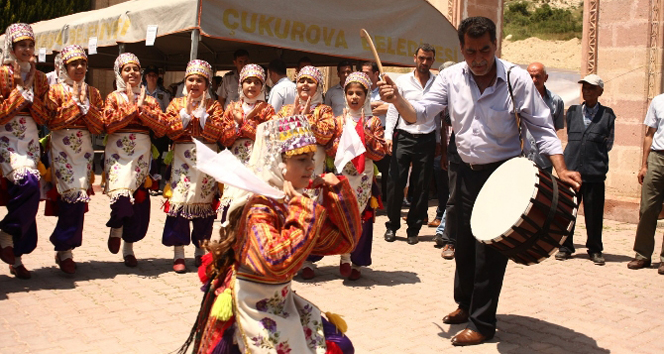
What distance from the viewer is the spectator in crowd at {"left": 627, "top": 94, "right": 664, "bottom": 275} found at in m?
7.35

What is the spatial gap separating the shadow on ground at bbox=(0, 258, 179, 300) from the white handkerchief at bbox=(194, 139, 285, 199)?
11.0ft

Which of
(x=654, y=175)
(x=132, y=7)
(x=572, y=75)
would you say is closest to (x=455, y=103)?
(x=654, y=175)

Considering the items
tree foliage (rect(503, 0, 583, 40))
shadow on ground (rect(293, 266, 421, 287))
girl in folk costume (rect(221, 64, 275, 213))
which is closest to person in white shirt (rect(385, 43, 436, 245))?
shadow on ground (rect(293, 266, 421, 287))

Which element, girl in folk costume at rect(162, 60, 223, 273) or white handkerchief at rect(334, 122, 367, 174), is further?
girl in folk costume at rect(162, 60, 223, 273)

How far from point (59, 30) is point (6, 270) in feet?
23.9

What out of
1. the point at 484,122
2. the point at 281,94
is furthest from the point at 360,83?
the point at 281,94

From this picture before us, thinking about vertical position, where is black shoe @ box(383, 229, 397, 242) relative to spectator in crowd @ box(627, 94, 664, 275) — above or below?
below

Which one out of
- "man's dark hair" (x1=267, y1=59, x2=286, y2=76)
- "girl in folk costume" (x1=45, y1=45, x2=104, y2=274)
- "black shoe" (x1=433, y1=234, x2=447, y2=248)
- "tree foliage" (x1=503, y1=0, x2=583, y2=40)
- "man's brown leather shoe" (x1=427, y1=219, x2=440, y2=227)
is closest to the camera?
"girl in folk costume" (x1=45, y1=45, x2=104, y2=274)

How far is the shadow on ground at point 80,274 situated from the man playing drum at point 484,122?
10.1ft

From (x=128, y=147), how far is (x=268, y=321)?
12.0ft

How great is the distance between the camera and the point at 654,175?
7.38 m

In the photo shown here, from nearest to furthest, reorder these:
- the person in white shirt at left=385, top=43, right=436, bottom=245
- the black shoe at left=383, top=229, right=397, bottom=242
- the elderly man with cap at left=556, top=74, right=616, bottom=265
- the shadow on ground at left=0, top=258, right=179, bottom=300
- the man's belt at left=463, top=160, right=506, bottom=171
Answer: the man's belt at left=463, top=160, right=506, bottom=171 < the shadow on ground at left=0, top=258, right=179, bottom=300 < the elderly man with cap at left=556, top=74, right=616, bottom=265 < the person in white shirt at left=385, top=43, right=436, bottom=245 < the black shoe at left=383, top=229, right=397, bottom=242

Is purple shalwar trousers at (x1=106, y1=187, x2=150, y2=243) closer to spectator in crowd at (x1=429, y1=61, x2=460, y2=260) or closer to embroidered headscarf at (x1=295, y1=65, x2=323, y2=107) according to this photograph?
embroidered headscarf at (x1=295, y1=65, x2=323, y2=107)

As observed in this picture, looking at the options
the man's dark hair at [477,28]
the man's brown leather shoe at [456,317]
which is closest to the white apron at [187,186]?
the man's brown leather shoe at [456,317]
